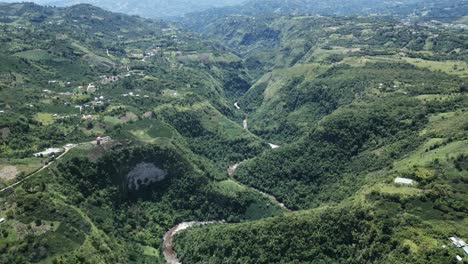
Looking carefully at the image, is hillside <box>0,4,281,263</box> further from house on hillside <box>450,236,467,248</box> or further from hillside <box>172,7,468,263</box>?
house on hillside <box>450,236,467,248</box>

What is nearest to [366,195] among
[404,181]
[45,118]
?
[404,181]

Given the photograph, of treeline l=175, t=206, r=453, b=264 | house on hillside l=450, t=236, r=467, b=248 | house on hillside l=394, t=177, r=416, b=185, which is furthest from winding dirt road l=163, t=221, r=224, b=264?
house on hillside l=450, t=236, r=467, b=248

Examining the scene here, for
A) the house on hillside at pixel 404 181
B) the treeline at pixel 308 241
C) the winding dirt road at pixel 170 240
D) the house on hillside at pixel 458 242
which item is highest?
the house on hillside at pixel 458 242

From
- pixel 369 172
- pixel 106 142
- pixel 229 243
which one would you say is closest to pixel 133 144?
pixel 106 142

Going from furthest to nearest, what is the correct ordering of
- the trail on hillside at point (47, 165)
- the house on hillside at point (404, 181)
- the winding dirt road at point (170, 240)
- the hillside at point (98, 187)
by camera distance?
the winding dirt road at point (170, 240) < the trail on hillside at point (47, 165) < the house on hillside at point (404, 181) < the hillside at point (98, 187)

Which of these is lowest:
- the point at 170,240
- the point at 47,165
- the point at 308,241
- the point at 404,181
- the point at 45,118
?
the point at 170,240

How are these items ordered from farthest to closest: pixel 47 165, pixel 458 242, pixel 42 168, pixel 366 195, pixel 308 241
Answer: pixel 47 165, pixel 42 168, pixel 366 195, pixel 308 241, pixel 458 242

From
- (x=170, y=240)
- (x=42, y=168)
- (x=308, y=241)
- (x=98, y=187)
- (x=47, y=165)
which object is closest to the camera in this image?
(x=308, y=241)

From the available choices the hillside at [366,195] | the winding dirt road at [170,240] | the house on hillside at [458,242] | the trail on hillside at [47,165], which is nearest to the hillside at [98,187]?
the trail on hillside at [47,165]

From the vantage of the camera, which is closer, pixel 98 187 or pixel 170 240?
pixel 98 187

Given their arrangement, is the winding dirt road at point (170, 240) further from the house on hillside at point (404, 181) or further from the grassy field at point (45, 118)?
the grassy field at point (45, 118)

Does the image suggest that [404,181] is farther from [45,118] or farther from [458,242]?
[45,118]
